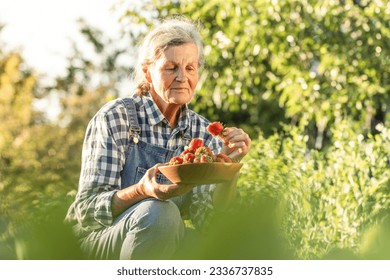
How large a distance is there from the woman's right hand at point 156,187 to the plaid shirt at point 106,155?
0.16 meters

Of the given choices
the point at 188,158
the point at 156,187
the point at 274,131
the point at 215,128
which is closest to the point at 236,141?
the point at 215,128

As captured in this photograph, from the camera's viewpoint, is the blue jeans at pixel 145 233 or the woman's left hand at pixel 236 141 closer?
the blue jeans at pixel 145 233

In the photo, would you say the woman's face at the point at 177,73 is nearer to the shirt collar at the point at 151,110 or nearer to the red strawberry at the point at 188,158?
the shirt collar at the point at 151,110

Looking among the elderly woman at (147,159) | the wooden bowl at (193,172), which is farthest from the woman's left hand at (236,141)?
the wooden bowl at (193,172)

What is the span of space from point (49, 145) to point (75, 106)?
4.49 ft

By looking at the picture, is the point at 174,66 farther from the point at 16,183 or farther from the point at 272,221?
the point at 16,183

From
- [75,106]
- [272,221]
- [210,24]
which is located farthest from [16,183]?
[75,106]

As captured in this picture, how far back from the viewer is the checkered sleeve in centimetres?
232

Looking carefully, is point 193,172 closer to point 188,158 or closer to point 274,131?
point 188,158

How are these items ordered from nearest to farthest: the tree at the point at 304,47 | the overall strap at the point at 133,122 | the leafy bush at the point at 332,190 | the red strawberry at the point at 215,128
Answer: the red strawberry at the point at 215,128 → the overall strap at the point at 133,122 → the leafy bush at the point at 332,190 → the tree at the point at 304,47

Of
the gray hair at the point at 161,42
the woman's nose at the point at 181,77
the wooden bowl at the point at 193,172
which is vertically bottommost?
the wooden bowl at the point at 193,172

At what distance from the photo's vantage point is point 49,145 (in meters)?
8.48

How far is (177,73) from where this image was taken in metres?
2.38

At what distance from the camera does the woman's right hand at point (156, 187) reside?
2148mm
